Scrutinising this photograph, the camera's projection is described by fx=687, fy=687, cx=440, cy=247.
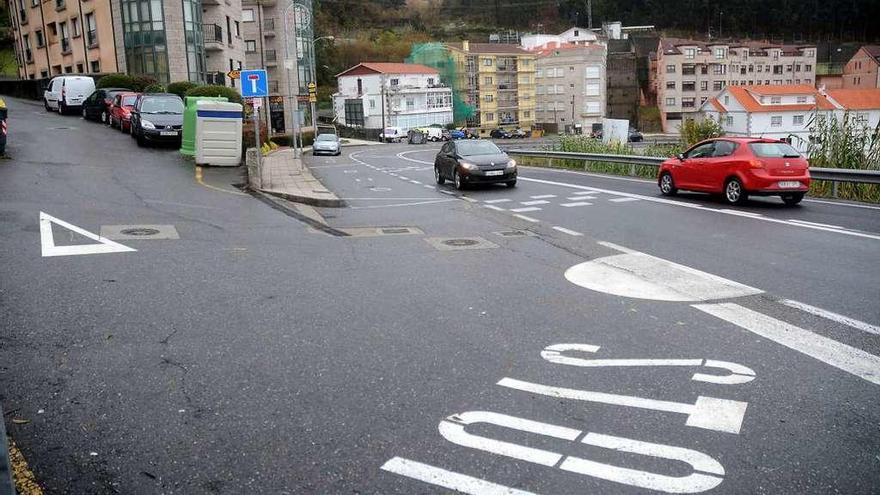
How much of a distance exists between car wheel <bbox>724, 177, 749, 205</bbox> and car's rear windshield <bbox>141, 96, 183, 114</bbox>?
19.7 metres

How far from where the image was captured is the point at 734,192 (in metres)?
14.9

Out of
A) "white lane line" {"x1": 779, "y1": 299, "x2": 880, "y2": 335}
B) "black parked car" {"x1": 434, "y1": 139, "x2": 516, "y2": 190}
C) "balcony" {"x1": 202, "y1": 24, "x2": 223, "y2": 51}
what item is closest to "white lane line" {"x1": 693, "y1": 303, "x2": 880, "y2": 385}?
"white lane line" {"x1": 779, "y1": 299, "x2": 880, "y2": 335}

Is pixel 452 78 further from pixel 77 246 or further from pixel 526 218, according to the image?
pixel 77 246

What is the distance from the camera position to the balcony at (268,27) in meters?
69.9

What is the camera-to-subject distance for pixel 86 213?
12.1m

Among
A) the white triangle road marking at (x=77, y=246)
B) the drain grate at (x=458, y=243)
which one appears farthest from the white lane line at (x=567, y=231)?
the white triangle road marking at (x=77, y=246)

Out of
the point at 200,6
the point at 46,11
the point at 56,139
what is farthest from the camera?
the point at 46,11

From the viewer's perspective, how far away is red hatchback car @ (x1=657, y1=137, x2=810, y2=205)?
14.3 metres

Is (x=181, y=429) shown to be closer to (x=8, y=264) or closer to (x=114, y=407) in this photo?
(x=114, y=407)

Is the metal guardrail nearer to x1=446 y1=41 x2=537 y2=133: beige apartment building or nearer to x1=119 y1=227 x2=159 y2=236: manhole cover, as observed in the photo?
x1=119 y1=227 x2=159 y2=236: manhole cover

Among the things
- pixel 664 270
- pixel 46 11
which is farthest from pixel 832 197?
pixel 46 11

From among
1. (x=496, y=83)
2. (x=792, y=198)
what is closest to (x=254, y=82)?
(x=792, y=198)

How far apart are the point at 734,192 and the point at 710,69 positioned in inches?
3639

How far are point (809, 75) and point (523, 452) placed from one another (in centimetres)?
11513
